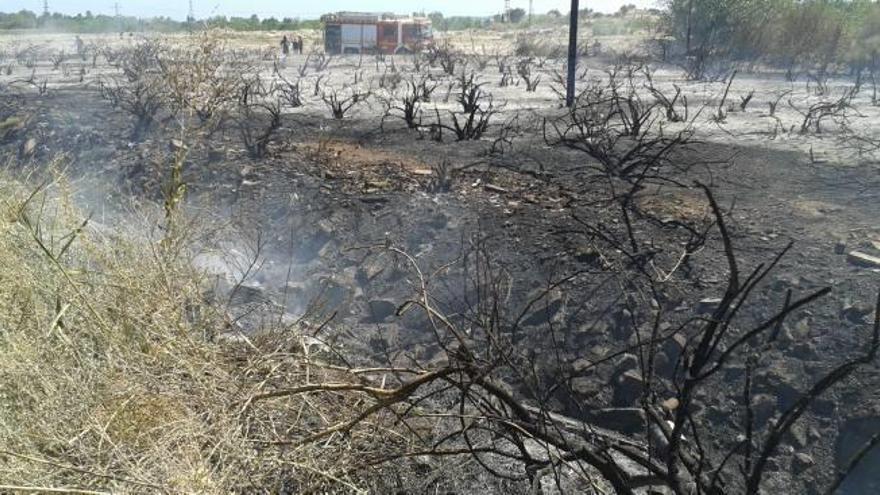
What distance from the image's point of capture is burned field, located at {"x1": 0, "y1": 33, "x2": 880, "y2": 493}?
2.98m

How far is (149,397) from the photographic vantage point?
3.42 meters

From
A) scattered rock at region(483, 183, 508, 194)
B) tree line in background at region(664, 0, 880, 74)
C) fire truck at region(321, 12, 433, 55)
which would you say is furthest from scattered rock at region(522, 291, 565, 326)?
fire truck at region(321, 12, 433, 55)

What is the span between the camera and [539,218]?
7.39m

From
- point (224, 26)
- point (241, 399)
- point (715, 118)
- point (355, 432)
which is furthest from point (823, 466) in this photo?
point (715, 118)

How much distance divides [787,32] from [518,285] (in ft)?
80.4

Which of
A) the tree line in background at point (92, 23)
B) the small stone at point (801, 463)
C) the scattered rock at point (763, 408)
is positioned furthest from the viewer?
the tree line in background at point (92, 23)

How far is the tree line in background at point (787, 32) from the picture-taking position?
2561 cm

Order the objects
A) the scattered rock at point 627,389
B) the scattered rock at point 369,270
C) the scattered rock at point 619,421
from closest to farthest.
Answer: the scattered rock at point 619,421, the scattered rock at point 627,389, the scattered rock at point 369,270

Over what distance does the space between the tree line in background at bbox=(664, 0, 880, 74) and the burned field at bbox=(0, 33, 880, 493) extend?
548 inches

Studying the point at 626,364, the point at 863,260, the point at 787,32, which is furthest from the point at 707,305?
the point at 787,32

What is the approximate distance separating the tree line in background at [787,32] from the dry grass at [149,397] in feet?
69.2

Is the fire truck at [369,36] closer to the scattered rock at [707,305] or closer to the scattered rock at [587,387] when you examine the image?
the scattered rock at [707,305]

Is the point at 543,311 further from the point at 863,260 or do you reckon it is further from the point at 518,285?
the point at 863,260

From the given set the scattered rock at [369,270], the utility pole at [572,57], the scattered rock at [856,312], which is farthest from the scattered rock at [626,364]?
the utility pole at [572,57]
